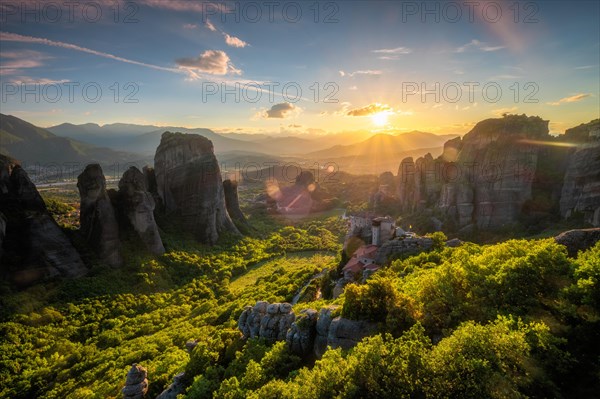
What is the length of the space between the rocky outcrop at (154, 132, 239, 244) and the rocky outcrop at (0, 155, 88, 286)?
2729cm

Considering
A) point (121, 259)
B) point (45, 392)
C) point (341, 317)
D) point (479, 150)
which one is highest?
point (479, 150)

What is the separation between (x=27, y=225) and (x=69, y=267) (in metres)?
8.07

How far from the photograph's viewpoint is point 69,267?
45188 millimetres

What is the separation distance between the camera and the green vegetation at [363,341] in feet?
41.9

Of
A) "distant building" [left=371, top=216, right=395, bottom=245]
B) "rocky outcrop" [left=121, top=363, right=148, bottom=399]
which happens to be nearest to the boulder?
"rocky outcrop" [left=121, top=363, right=148, bottom=399]

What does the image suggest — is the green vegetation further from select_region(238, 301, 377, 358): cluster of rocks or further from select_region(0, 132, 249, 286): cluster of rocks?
select_region(0, 132, 249, 286): cluster of rocks

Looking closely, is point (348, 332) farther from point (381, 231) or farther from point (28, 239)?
point (28, 239)

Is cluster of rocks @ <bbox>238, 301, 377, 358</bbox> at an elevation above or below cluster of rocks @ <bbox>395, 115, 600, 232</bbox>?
below

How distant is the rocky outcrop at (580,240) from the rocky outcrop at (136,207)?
5801 centimetres

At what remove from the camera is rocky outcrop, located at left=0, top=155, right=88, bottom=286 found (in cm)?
4166

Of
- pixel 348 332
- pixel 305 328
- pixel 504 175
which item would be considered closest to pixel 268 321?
pixel 305 328

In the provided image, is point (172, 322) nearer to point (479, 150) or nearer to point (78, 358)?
point (78, 358)

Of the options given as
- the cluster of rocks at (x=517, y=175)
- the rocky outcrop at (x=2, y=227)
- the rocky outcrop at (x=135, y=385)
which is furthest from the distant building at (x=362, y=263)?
the rocky outcrop at (x=2, y=227)

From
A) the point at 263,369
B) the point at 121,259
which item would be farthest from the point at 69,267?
the point at 263,369
